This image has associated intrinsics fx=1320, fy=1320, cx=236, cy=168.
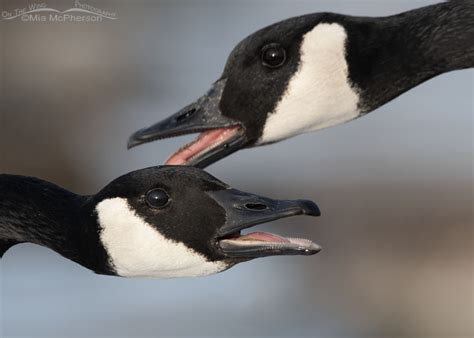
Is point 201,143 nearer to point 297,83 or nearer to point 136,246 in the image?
point 297,83

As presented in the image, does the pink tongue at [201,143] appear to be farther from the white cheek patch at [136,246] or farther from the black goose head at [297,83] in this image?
the white cheek patch at [136,246]

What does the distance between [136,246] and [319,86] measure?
126cm

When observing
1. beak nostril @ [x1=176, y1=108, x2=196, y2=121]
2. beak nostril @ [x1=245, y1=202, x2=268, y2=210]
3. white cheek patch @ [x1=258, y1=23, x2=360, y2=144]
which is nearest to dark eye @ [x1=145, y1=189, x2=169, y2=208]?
beak nostril @ [x1=245, y1=202, x2=268, y2=210]

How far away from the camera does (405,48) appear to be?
6.40m

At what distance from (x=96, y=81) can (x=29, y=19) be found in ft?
3.74

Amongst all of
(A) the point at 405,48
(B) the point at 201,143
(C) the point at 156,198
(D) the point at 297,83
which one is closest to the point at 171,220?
(C) the point at 156,198

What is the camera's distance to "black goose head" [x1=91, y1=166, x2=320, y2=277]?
5.63 metres

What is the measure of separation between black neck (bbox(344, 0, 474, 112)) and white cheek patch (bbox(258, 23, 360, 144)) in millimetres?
53

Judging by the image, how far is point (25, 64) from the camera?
16.2m

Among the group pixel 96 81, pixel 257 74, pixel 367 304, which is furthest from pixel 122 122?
pixel 257 74

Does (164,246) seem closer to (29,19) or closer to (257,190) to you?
(257,190)

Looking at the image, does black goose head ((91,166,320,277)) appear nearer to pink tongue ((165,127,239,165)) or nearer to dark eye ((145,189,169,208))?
dark eye ((145,189,169,208))

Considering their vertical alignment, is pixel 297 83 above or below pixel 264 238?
above

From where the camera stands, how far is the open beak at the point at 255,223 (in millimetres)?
5418
